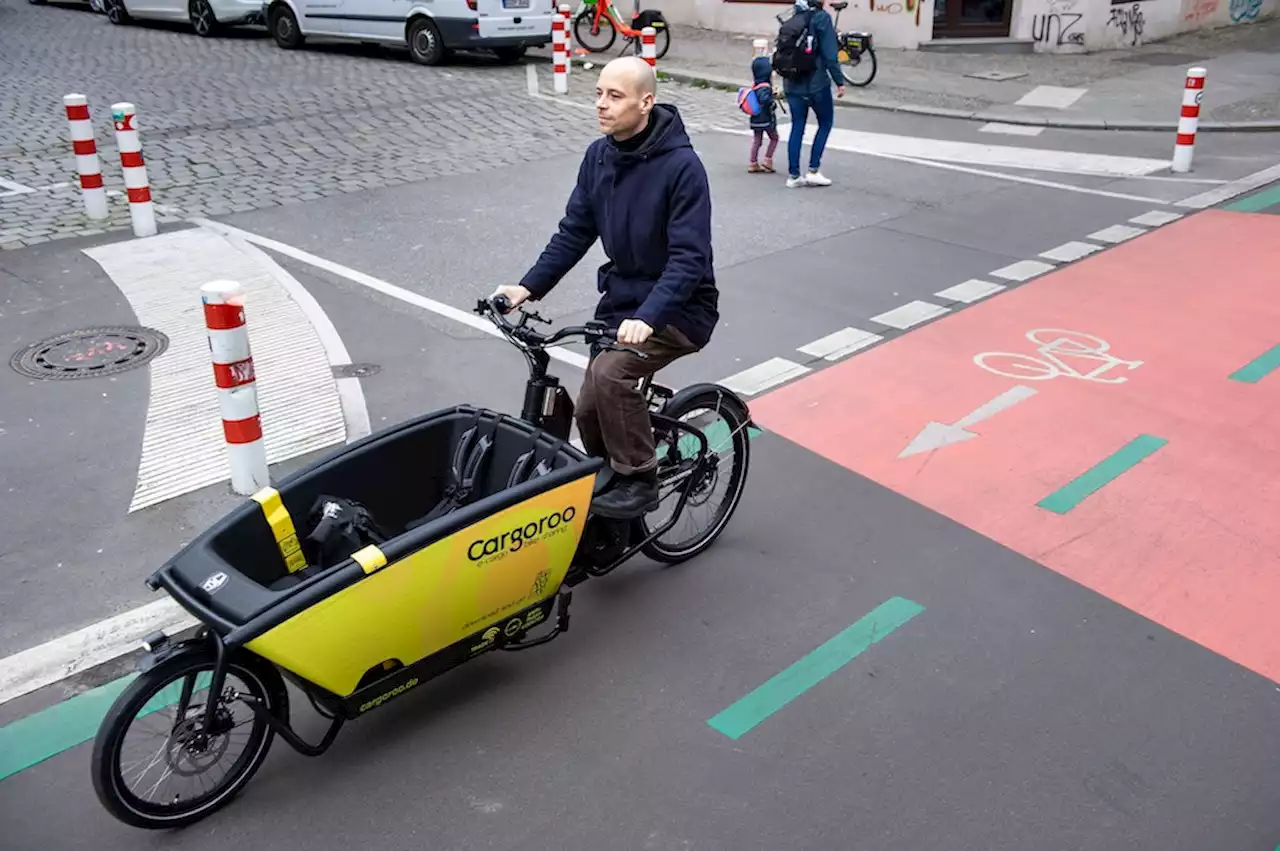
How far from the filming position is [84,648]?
14.5 feet

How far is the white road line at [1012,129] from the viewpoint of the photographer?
14432 millimetres

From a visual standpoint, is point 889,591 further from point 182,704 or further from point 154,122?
point 154,122

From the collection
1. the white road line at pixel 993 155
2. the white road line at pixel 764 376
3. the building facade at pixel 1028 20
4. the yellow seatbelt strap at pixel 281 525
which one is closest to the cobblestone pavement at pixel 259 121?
the white road line at pixel 993 155

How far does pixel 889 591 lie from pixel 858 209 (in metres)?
6.53

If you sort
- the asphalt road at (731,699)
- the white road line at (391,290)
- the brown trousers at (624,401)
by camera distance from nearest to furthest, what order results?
1. the asphalt road at (731,699)
2. the brown trousers at (624,401)
3. the white road line at (391,290)

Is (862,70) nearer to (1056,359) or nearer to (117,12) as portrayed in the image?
(1056,359)

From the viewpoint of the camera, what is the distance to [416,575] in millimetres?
3662

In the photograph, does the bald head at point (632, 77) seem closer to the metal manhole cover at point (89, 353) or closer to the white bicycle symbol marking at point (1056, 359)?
the white bicycle symbol marking at point (1056, 359)

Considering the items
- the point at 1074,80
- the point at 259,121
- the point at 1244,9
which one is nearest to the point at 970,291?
the point at 259,121

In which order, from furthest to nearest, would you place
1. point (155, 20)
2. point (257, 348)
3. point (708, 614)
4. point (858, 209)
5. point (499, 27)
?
point (155, 20) < point (499, 27) < point (858, 209) < point (257, 348) < point (708, 614)

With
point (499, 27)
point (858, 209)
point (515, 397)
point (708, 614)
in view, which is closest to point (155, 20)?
point (499, 27)

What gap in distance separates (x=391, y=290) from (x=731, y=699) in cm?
514

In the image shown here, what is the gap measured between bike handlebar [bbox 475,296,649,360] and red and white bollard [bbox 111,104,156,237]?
19.5ft

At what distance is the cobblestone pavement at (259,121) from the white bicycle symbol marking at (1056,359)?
6.25 m
